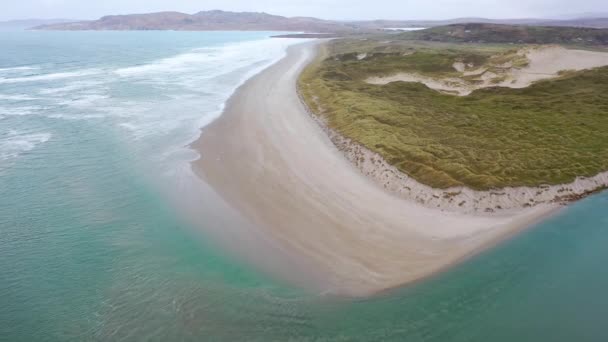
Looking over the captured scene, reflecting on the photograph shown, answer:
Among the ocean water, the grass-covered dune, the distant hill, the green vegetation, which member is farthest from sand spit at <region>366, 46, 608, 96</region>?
the distant hill

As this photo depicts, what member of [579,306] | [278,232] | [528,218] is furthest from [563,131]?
[278,232]

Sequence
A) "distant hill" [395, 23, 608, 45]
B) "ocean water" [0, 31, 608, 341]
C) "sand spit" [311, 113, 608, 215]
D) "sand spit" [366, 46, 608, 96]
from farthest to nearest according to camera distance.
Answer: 1. "distant hill" [395, 23, 608, 45]
2. "sand spit" [366, 46, 608, 96]
3. "sand spit" [311, 113, 608, 215]
4. "ocean water" [0, 31, 608, 341]

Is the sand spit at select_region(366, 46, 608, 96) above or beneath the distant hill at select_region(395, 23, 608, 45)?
beneath

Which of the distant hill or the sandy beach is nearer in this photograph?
the sandy beach

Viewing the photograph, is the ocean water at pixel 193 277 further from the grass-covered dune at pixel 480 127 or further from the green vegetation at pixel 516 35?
the green vegetation at pixel 516 35

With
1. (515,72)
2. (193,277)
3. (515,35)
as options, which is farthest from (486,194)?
(515,35)

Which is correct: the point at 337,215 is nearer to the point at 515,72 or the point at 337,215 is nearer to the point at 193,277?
the point at 193,277

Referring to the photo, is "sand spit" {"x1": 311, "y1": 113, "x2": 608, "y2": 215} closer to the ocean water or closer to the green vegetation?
the ocean water

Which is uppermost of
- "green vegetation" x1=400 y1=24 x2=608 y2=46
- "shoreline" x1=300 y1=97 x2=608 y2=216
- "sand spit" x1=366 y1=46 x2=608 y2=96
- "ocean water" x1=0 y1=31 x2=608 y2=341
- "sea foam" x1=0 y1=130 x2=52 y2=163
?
"green vegetation" x1=400 y1=24 x2=608 y2=46
